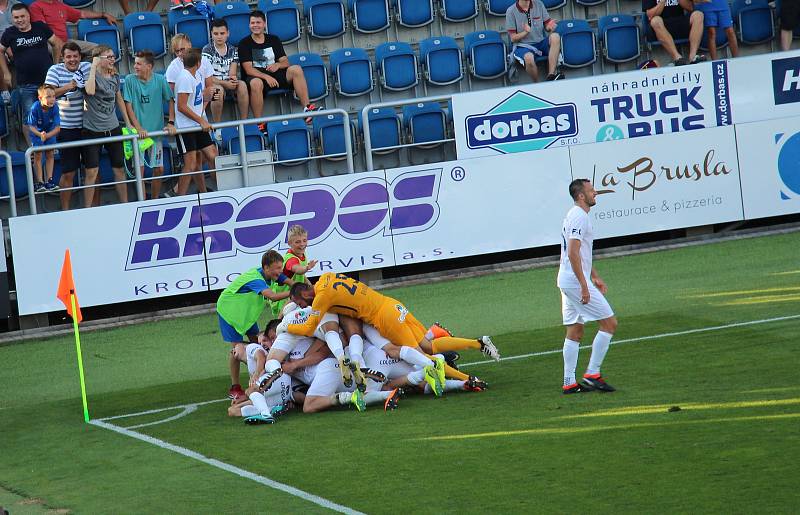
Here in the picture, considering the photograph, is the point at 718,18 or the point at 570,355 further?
the point at 718,18

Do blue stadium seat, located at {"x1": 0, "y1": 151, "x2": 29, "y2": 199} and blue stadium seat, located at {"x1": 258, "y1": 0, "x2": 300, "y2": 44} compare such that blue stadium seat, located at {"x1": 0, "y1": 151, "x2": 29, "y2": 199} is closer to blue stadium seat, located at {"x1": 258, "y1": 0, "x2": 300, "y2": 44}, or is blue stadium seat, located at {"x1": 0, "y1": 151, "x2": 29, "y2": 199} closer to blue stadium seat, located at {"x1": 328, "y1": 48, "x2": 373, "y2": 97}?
blue stadium seat, located at {"x1": 258, "y1": 0, "x2": 300, "y2": 44}

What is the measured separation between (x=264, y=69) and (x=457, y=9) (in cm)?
453

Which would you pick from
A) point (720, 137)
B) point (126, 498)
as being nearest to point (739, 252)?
point (720, 137)

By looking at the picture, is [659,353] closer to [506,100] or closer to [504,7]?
[506,100]

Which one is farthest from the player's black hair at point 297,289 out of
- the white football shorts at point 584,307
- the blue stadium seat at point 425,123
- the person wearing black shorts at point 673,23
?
the person wearing black shorts at point 673,23

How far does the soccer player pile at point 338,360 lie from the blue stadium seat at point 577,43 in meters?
11.3

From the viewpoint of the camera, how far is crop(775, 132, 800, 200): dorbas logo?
64.4 ft

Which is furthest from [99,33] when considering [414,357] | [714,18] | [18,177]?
[414,357]

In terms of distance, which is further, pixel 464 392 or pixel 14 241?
pixel 14 241

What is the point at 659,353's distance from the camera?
13008 millimetres

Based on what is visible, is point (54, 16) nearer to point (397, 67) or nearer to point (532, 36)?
point (397, 67)

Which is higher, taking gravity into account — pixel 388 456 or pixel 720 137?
pixel 720 137

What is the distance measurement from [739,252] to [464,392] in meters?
8.05

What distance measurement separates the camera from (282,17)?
72.5 feet
